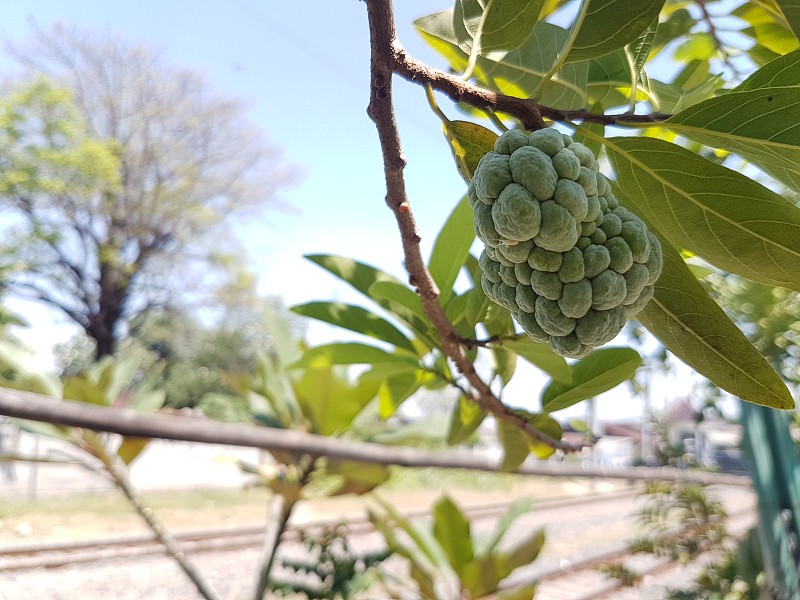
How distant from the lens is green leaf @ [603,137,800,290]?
0.34 m

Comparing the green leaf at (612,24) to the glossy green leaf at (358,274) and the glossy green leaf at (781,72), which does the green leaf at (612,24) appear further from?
the glossy green leaf at (358,274)

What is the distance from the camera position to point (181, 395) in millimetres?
11836

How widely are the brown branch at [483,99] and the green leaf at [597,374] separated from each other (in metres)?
0.19

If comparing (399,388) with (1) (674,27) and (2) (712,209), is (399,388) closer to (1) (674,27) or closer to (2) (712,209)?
(2) (712,209)

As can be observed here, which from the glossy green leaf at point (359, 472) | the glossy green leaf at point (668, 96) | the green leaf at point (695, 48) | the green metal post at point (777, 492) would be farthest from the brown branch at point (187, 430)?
the green metal post at point (777, 492)

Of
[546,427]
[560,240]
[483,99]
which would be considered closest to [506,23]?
[483,99]

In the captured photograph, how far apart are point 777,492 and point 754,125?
1.59 m

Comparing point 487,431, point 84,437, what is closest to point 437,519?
point 84,437

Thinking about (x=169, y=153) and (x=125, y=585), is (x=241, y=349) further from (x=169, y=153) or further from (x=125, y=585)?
(x=125, y=585)

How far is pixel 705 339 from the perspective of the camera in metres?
0.36

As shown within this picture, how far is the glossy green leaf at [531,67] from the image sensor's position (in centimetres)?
43

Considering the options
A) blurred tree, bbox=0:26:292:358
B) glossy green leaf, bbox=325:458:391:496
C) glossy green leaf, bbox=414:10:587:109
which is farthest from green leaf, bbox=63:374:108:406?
blurred tree, bbox=0:26:292:358

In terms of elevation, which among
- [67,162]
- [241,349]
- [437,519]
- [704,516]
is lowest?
[704,516]

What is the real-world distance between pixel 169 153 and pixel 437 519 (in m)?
10.8
